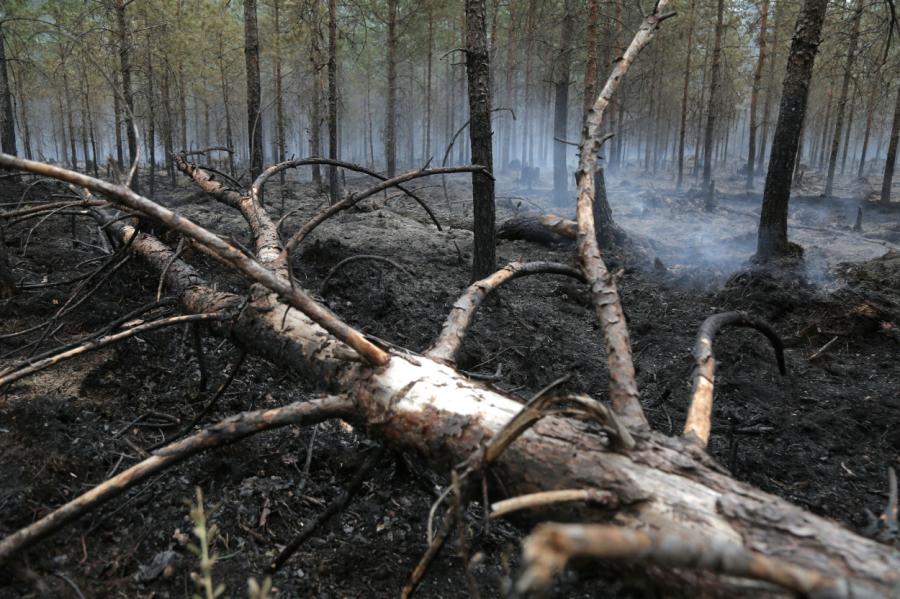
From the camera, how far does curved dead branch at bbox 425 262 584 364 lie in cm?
233

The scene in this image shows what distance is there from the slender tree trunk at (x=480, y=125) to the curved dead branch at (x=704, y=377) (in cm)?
335

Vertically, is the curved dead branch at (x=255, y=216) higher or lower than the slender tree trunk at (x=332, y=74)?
lower

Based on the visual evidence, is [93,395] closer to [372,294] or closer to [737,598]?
[372,294]

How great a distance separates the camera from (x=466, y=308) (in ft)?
8.44

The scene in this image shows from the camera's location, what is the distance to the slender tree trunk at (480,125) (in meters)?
5.62

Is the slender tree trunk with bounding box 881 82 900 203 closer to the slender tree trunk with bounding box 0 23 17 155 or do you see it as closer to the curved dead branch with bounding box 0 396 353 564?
the curved dead branch with bounding box 0 396 353 564

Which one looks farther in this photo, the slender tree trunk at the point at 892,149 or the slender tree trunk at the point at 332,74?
the slender tree trunk at the point at 892,149

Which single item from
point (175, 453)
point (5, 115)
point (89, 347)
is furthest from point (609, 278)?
point (5, 115)

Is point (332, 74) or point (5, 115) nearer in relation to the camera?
point (5, 115)

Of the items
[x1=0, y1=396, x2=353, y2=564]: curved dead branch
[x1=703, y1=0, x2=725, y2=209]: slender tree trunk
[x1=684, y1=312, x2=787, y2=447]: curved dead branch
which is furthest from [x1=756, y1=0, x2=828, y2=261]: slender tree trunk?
[x1=703, y1=0, x2=725, y2=209]: slender tree trunk

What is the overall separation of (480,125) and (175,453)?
4925 millimetres

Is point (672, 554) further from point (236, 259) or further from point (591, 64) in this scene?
point (591, 64)

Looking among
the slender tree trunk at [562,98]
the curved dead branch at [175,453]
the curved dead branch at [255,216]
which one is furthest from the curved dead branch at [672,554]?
the slender tree trunk at [562,98]

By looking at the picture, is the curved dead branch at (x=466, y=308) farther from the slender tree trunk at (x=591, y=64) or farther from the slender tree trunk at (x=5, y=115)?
the slender tree trunk at (x=5, y=115)
